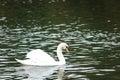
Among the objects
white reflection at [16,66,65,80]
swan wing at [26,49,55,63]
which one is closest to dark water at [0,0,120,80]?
white reflection at [16,66,65,80]

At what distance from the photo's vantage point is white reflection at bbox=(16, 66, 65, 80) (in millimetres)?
22234

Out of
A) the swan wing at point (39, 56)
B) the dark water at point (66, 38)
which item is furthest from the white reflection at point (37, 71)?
the swan wing at point (39, 56)

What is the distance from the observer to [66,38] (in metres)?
31.8

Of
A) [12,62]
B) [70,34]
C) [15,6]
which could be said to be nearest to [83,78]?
[12,62]

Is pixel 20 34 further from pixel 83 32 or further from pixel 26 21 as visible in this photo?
pixel 26 21

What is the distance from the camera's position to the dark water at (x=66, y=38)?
22797 millimetres

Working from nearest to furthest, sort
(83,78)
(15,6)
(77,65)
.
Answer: (83,78) → (77,65) → (15,6)

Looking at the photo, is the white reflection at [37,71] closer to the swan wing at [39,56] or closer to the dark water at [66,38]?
the dark water at [66,38]

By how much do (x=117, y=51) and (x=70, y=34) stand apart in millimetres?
6912

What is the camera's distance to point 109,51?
1057 inches

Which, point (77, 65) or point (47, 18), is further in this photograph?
point (47, 18)

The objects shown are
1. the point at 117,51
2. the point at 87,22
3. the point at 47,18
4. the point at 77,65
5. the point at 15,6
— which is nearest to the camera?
the point at 77,65

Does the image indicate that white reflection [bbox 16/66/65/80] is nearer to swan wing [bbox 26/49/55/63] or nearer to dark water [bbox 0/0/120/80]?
dark water [bbox 0/0/120/80]

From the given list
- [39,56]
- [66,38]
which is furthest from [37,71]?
[66,38]
